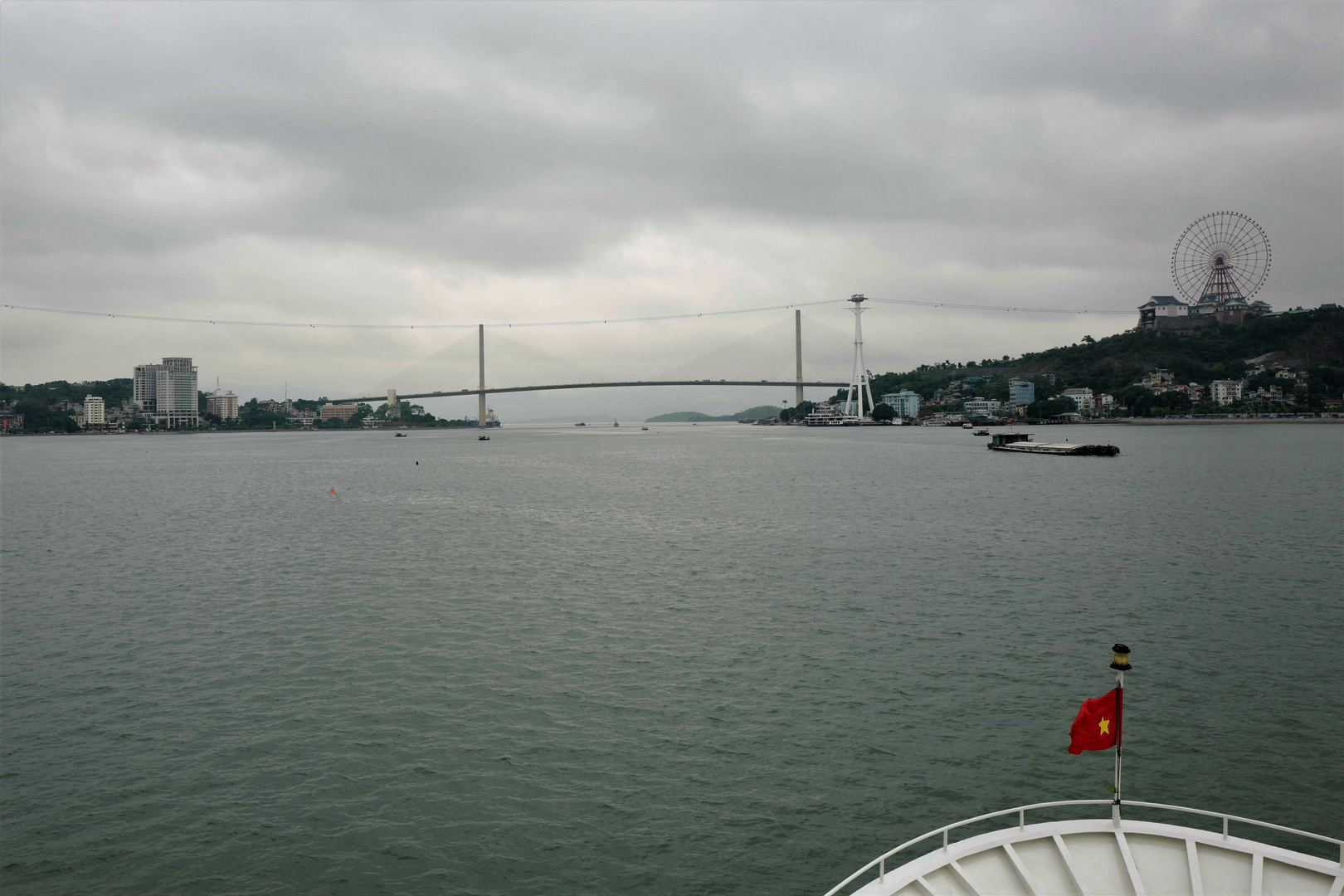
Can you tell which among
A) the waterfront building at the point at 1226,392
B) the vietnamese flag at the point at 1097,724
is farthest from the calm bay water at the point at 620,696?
the waterfront building at the point at 1226,392

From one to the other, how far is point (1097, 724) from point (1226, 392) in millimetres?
218139

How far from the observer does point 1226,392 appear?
184250 mm

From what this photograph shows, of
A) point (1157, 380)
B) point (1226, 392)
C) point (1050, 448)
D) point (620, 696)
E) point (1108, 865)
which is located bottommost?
point (620, 696)

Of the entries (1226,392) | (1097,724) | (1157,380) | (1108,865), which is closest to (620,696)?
(1097,724)

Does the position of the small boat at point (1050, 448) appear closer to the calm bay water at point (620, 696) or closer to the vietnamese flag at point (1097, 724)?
the calm bay water at point (620, 696)

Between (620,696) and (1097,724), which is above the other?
(1097,724)

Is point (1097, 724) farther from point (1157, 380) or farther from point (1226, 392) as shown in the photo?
point (1157, 380)

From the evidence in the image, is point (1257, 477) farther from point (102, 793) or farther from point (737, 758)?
point (102, 793)

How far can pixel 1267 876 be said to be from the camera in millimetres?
6918

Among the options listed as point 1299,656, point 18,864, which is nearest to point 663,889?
point 18,864

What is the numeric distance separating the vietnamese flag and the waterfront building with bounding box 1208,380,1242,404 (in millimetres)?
215735

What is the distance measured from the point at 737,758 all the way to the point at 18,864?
28.8 feet

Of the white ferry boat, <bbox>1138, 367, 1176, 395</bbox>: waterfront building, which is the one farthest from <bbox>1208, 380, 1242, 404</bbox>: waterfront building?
the white ferry boat

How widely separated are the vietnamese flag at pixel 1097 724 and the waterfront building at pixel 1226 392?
21573 cm
